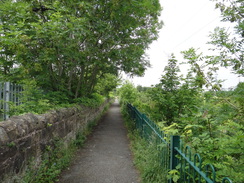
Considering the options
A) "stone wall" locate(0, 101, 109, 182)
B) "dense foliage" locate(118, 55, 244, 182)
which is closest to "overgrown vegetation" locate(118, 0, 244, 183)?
"dense foliage" locate(118, 55, 244, 182)

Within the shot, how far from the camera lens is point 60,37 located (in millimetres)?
4934

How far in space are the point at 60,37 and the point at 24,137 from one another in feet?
10.6

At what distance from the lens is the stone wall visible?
7.64 feet

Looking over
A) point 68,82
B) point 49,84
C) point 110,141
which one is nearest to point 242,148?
point 110,141

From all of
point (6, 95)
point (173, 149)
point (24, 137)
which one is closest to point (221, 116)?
point (173, 149)

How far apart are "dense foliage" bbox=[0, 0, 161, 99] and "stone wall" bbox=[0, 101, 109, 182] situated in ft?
5.77

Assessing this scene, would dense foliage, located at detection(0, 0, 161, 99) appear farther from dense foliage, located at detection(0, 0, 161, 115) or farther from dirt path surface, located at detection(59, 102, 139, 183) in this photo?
dirt path surface, located at detection(59, 102, 139, 183)

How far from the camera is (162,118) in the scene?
5.24 meters

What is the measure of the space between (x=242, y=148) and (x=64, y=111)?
14.1ft

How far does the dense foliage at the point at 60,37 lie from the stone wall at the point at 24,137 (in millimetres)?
1758

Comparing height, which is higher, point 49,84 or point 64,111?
point 49,84

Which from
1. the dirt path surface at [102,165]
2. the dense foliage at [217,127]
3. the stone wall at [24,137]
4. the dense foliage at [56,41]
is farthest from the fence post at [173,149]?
the dense foliage at [56,41]

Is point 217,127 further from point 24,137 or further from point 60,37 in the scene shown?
point 60,37

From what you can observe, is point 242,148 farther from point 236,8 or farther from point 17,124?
point 17,124
